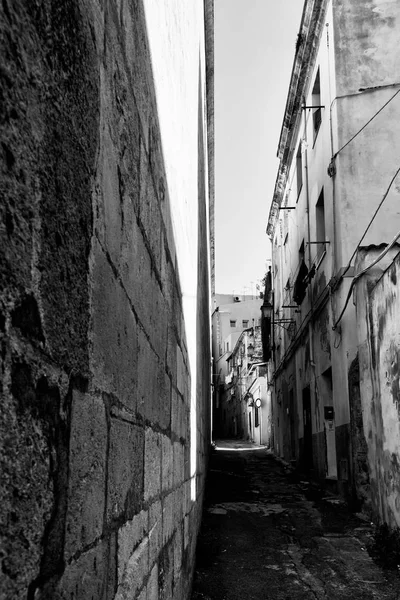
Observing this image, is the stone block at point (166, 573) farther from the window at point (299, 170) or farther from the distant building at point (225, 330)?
the distant building at point (225, 330)

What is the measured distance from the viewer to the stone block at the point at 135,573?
4.71ft

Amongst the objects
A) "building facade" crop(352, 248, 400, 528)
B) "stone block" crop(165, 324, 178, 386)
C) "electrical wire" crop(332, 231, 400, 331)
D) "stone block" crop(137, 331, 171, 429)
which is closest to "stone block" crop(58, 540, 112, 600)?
"stone block" crop(137, 331, 171, 429)

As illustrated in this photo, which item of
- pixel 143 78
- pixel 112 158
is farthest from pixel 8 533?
pixel 143 78

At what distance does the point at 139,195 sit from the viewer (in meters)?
1.70

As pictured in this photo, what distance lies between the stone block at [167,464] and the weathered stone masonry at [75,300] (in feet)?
1.42

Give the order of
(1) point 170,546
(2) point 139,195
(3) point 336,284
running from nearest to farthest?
(2) point 139,195
(1) point 170,546
(3) point 336,284

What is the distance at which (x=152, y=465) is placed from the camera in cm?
200

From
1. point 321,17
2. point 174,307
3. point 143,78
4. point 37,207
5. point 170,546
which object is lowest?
point 170,546

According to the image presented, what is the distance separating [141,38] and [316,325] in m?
10.5

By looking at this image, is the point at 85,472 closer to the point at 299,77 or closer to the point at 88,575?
the point at 88,575

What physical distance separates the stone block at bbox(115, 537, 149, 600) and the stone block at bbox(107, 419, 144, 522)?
118mm

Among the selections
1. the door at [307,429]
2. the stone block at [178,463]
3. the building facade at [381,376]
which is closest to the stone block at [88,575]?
the stone block at [178,463]

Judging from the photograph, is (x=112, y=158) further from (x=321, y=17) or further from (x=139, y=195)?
(x=321, y=17)

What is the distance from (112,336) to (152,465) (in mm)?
841
